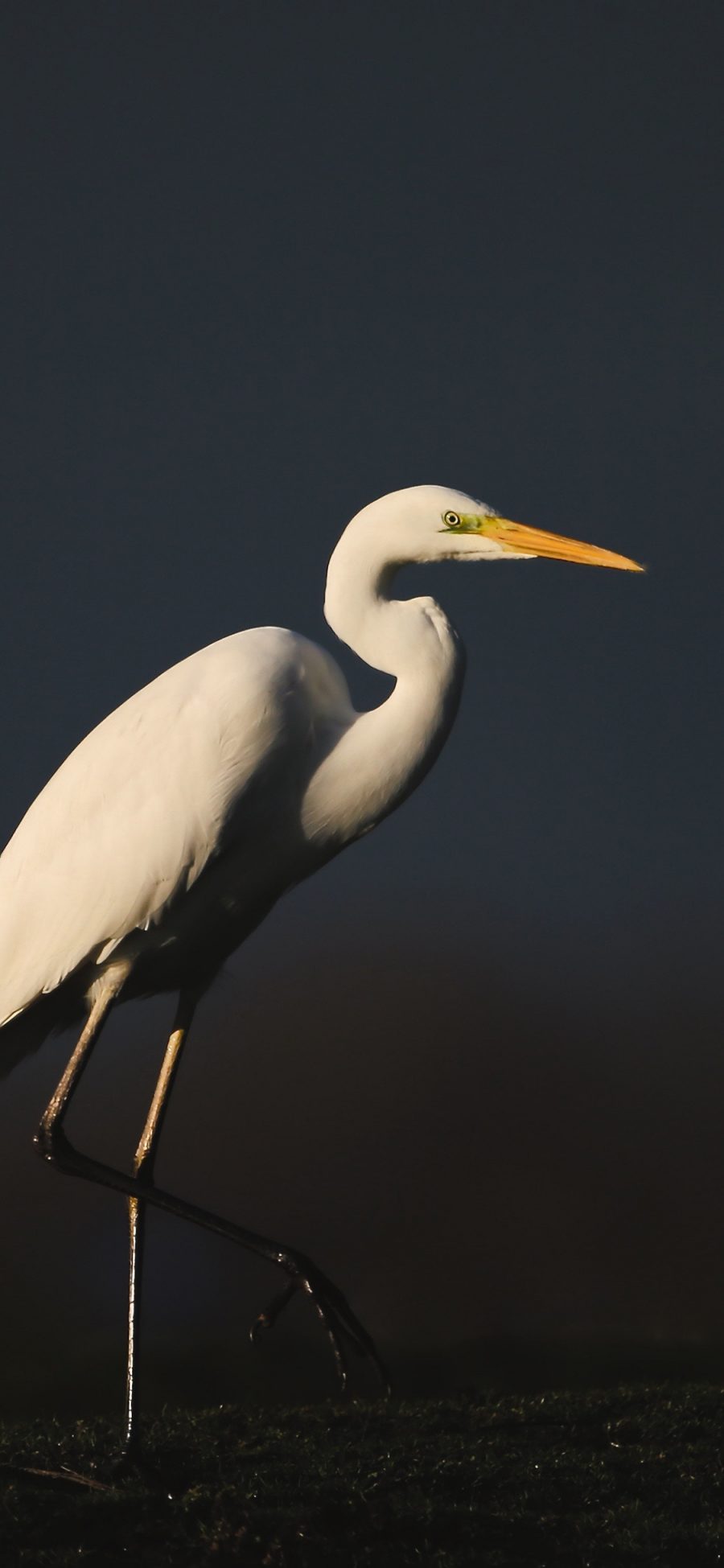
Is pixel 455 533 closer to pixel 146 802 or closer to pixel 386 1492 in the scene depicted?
pixel 146 802

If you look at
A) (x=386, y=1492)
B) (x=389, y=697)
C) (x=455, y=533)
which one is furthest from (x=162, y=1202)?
(x=455, y=533)

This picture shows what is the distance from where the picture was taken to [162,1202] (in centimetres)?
311

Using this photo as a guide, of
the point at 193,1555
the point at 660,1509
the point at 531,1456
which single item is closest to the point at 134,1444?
the point at 193,1555

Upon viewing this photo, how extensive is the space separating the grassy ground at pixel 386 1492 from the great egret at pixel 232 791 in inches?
8.9

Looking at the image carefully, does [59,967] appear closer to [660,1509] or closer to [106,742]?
[106,742]

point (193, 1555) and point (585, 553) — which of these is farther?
point (585, 553)

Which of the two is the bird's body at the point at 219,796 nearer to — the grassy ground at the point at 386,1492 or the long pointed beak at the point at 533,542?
the long pointed beak at the point at 533,542

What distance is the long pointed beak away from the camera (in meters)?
3.11

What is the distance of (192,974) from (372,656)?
2.64ft

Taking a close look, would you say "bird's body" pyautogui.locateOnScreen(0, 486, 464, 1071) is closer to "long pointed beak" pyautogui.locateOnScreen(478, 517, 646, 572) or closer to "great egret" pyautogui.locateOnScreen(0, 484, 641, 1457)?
"great egret" pyautogui.locateOnScreen(0, 484, 641, 1457)

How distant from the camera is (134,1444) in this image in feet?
10.0

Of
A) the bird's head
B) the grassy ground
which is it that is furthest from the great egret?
the grassy ground

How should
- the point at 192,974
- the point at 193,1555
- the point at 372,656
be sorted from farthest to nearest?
the point at 192,974 < the point at 372,656 < the point at 193,1555

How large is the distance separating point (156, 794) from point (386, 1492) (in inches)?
55.1
